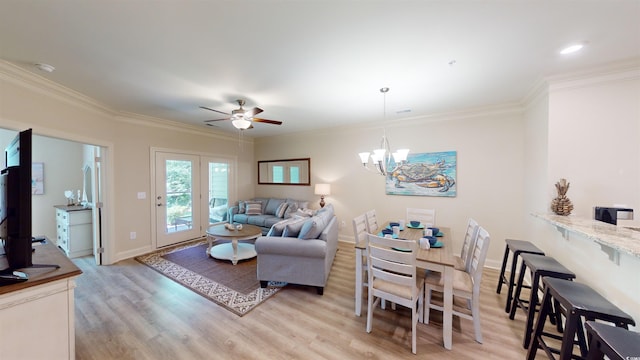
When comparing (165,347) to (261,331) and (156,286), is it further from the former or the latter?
(156,286)

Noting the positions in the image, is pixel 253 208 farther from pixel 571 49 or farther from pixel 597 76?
pixel 597 76

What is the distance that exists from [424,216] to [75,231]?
Answer: 5947 mm

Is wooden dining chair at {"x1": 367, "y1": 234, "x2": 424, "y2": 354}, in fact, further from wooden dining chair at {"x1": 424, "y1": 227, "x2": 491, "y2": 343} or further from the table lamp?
the table lamp

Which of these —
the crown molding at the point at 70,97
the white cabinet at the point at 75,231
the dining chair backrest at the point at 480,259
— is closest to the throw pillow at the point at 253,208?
the crown molding at the point at 70,97

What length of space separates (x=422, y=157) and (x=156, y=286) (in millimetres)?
4503

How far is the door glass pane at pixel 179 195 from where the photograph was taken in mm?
4570

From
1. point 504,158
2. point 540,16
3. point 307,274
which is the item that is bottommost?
point 307,274

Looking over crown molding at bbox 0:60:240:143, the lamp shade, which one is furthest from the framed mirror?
crown molding at bbox 0:60:240:143

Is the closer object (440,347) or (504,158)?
(440,347)

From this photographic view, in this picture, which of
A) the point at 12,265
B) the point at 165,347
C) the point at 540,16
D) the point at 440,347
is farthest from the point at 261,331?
the point at 540,16

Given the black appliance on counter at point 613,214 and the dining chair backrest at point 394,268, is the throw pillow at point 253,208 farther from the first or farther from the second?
the black appliance on counter at point 613,214

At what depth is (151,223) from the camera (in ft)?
13.9

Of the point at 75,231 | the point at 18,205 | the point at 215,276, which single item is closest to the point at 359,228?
the point at 215,276

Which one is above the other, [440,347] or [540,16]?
[540,16]
